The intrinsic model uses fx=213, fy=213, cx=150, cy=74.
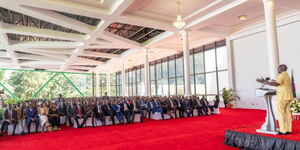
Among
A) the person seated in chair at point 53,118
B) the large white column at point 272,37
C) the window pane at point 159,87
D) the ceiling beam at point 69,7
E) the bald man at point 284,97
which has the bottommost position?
the person seated in chair at point 53,118

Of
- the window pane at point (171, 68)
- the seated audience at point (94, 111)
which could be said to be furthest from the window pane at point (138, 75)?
the seated audience at point (94, 111)

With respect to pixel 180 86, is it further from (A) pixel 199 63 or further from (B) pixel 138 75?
(B) pixel 138 75

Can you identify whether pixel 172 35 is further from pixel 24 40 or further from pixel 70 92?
pixel 70 92

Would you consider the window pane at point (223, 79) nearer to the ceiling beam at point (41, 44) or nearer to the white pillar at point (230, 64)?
the white pillar at point (230, 64)

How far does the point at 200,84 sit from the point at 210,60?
7.31ft

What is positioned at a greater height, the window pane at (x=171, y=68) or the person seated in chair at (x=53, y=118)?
the window pane at (x=171, y=68)

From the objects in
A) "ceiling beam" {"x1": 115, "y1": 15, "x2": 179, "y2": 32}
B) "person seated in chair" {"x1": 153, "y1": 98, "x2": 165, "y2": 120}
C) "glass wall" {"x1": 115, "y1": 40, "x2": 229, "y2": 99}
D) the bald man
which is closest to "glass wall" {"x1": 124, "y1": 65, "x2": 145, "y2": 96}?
"glass wall" {"x1": 115, "y1": 40, "x2": 229, "y2": 99}

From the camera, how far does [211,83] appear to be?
16.1m

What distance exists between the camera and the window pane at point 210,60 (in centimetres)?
1574

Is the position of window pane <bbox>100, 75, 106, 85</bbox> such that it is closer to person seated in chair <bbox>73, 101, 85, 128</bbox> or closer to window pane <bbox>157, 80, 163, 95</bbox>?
window pane <bbox>157, 80, 163, 95</bbox>

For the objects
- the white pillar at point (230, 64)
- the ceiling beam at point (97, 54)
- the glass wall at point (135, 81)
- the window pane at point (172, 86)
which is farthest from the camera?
the glass wall at point (135, 81)

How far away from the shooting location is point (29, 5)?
7.71 m

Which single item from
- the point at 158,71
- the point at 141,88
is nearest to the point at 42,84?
the point at 141,88

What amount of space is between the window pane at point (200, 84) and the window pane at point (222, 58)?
82.0 inches
